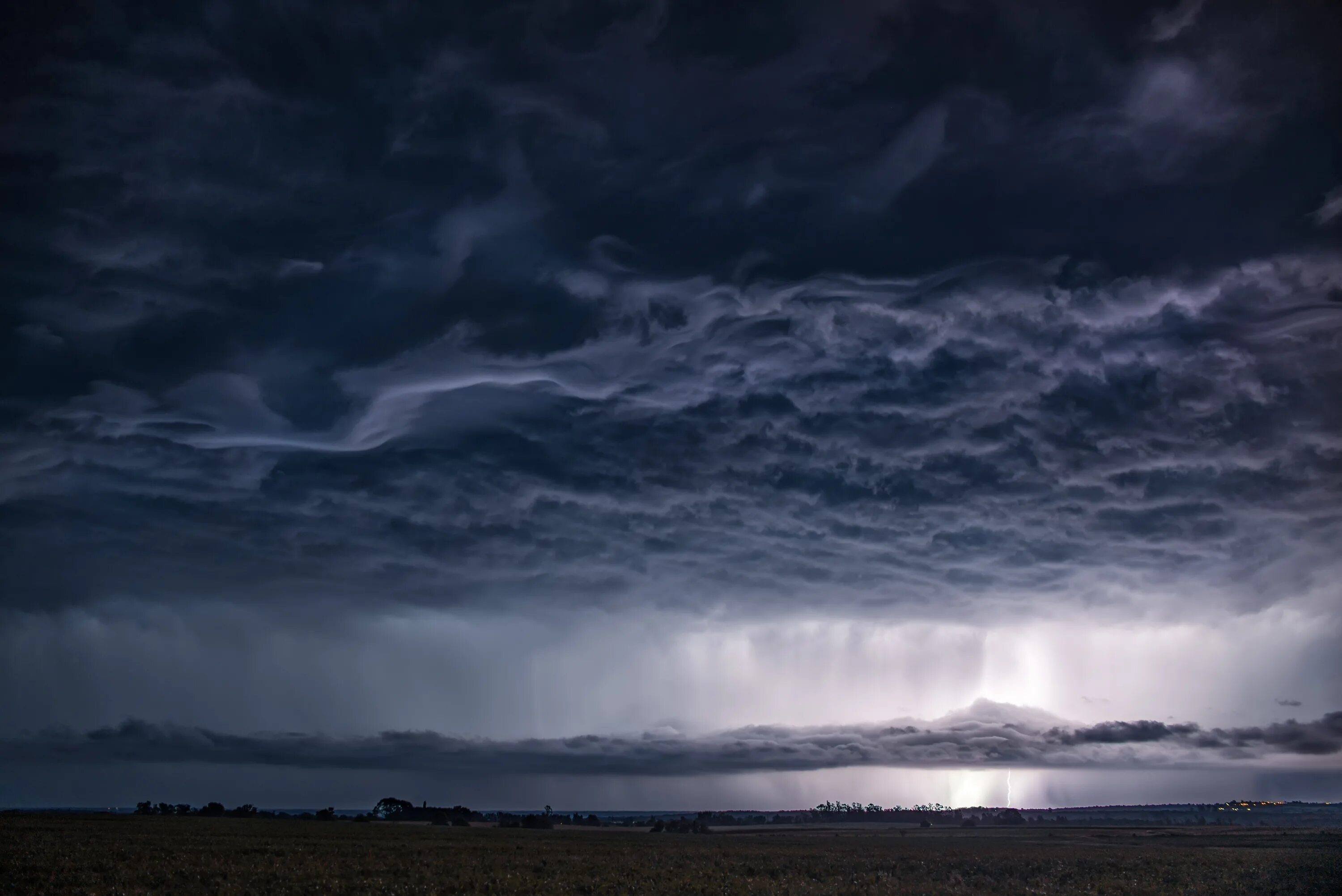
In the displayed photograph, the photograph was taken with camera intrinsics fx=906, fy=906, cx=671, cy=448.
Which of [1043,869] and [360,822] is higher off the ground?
[1043,869]

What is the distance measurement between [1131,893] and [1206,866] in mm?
24551

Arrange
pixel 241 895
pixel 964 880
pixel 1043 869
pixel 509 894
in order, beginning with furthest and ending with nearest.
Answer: pixel 1043 869 < pixel 964 880 < pixel 509 894 < pixel 241 895

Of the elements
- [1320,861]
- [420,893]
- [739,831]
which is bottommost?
[739,831]

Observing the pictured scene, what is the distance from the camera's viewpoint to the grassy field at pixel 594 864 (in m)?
51.4

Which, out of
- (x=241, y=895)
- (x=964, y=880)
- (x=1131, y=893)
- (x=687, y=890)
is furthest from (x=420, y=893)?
(x=1131, y=893)

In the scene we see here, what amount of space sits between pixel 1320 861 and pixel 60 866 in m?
99.6

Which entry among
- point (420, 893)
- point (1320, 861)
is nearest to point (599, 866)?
point (420, 893)

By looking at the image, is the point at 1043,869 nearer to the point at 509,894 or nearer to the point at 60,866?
the point at 509,894

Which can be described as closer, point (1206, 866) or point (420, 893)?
point (420, 893)

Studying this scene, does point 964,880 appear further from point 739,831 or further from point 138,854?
point 739,831

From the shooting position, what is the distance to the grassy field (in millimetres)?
51375

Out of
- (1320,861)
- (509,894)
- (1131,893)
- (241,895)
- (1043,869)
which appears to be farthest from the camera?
(1320,861)

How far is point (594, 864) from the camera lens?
66875 millimetres

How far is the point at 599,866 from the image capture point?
64500 mm
